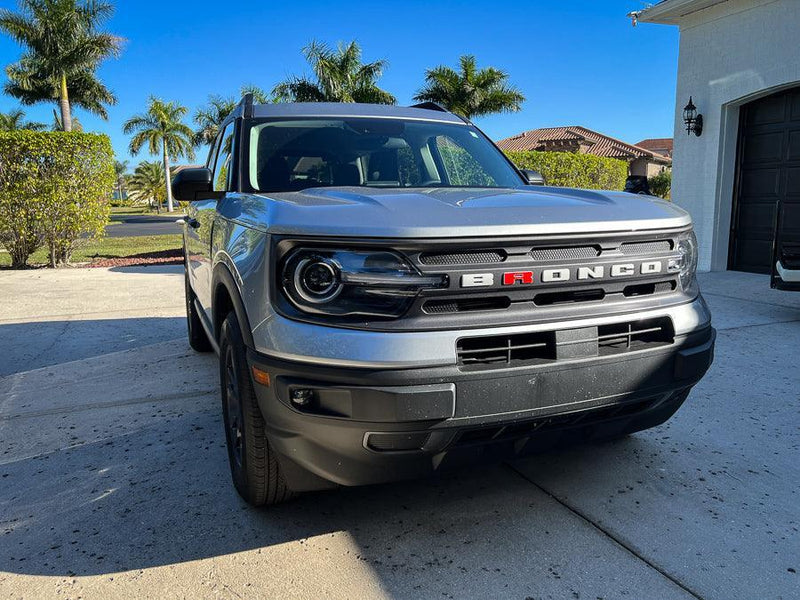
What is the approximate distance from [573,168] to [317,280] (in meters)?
17.5

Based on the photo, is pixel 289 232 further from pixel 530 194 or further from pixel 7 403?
pixel 7 403

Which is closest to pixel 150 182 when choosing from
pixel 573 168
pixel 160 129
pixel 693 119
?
pixel 160 129

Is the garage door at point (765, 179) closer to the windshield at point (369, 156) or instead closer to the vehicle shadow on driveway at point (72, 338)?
the windshield at point (369, 156)

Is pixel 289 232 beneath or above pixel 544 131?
beneath

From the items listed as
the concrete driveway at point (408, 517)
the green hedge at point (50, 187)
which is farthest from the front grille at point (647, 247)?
the green hedge at point (50, 187)

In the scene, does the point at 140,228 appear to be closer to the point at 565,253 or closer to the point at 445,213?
the point at 445,213

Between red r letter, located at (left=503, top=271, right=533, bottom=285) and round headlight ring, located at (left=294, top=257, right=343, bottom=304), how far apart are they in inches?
21.7

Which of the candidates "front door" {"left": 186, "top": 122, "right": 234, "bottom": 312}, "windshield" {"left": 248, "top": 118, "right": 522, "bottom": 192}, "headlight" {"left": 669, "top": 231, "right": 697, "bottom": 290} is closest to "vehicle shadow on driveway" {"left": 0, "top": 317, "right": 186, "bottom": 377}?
"front door" {"left": 186, "top": 122, "right": 234, "bottom": 312}

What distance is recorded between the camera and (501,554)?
7.47 ft

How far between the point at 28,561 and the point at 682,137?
1126 centimetres

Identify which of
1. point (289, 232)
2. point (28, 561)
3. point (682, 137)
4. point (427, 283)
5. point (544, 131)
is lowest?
point (28, 561)

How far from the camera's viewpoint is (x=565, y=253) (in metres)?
2.18

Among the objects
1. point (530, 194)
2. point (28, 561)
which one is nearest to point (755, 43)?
point (530, 194)

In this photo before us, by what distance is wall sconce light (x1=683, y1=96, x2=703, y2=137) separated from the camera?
1034 cm
